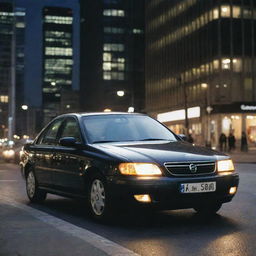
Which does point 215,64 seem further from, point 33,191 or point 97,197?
point 97,197

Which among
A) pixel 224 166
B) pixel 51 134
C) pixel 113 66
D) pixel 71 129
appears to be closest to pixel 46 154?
pixel 51 134

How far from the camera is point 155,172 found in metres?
6.86

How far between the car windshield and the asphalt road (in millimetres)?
1151

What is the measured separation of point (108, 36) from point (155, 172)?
389ft

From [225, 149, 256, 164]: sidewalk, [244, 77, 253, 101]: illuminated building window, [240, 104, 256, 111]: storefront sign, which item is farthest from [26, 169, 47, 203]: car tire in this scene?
[244, 77, 253, 101]: illuminated building window

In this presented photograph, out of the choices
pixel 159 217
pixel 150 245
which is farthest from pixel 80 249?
pixel 159 217

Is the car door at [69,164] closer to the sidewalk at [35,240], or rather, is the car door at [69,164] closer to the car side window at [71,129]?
the car side window at [71,129]

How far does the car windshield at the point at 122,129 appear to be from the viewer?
809cm

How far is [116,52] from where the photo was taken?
123m

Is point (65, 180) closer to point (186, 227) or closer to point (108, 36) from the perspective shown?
point (186, 227)

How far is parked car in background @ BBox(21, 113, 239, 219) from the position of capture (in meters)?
6.85

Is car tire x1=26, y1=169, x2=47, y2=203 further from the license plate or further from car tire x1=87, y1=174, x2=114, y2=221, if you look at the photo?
the license plate

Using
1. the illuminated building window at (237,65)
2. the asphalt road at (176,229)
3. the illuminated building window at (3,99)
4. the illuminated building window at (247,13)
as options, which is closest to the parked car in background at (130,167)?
the asphalt road at (176,229)

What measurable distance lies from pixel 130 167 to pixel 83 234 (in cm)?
107
